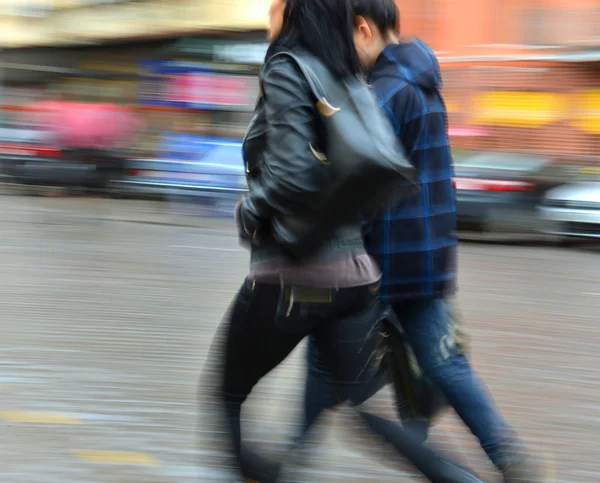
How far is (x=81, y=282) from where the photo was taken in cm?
882

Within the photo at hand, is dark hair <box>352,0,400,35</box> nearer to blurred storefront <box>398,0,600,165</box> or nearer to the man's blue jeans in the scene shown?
the man's blue jeans

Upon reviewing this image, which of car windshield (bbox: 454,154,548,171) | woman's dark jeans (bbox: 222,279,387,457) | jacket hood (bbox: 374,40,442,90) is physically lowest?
car windshield (bbox: 454,154,548,171)

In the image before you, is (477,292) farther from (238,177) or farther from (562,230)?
(238,177)

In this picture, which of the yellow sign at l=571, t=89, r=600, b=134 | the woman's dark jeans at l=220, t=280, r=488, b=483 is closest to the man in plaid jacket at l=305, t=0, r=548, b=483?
the woman's dark jeans at l=220, t=280, r=488, b=483

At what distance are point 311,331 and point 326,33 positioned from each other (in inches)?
31.4

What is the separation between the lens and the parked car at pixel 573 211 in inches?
542

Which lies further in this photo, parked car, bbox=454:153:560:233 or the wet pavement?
parked car, bbox=454:153:560:233

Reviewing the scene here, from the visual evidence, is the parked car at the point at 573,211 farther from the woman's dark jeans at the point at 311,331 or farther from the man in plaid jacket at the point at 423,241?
the woman's dark jeans at the point at 311,331

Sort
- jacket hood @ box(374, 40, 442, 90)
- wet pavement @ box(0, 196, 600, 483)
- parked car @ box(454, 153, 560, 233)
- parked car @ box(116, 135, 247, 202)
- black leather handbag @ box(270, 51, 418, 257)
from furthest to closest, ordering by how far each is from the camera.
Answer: parked car @ box(116, 135, 247, 202), parked car @ box(454, 153, 560, 233), wet pavement @ box(0, 196, 600, 483), jacket hood @ box(374, 40, 442, 90), black leather handbag @ box(270, 51, 418, 257)

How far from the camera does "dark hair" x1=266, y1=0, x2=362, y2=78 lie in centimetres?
273

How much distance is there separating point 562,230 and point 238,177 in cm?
571

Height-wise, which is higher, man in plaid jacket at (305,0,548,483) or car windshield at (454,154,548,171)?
man in plaid jacket at (305,0,548,483)

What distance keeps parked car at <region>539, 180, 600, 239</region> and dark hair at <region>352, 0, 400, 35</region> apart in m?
11.0

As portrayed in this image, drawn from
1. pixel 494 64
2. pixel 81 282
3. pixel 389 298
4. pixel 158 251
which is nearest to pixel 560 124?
pixel 494 64
